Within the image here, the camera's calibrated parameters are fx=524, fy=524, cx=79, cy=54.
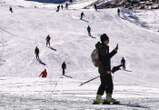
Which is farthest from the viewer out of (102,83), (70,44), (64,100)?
(70,44)

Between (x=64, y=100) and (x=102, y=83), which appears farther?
(x=64, y=100)

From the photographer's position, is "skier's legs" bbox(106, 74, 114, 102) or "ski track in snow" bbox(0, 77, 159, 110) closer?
"ski track in snow" bbox(0, 77, 159, 110)

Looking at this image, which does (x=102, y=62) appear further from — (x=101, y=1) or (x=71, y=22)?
(x=101, y=1)

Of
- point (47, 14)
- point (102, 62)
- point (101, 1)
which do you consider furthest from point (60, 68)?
point (101, 1)

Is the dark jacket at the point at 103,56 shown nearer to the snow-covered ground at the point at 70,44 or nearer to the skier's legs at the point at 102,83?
the skier's legs at the point at 102,83

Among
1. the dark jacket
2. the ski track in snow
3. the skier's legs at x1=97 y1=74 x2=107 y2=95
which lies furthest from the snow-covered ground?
the dark jacket

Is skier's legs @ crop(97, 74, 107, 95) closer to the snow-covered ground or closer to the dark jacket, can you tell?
the dark jacket

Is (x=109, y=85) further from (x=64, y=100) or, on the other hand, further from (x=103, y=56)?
(x=64, y=100)

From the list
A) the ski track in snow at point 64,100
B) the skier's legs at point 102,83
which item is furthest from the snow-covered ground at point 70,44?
the skier's legs at point 102,83

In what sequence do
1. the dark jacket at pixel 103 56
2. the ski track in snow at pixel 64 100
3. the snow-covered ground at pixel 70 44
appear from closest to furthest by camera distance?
the ski track in snow at pixel 64 100 → the dark jacket at pixel 103 56 → the snow-covered ground at pixel 70 44

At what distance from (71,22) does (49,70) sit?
19.5 m

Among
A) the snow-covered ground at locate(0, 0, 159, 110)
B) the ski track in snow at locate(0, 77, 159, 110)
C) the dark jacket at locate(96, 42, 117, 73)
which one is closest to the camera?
the ski track in snow at locate(0, 77, 159, 110)

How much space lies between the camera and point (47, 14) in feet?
232

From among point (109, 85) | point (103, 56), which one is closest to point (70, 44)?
point (109, 85)
